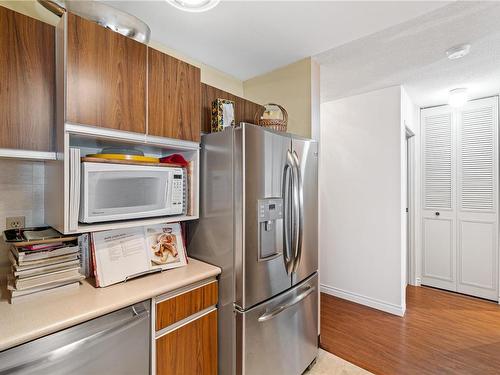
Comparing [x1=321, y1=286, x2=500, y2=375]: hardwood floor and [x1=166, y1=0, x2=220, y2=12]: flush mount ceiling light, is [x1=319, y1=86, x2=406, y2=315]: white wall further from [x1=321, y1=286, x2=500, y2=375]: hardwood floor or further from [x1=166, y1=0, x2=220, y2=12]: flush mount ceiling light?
[x1=166, y1=0, x2=220, y2=12]: flush mount ceiling light

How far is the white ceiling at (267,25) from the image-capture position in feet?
5.31

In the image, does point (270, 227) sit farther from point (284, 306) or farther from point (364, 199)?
point (364, 199)

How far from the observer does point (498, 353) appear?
2.15 meters

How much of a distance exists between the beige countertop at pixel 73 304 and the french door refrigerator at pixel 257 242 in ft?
0.84

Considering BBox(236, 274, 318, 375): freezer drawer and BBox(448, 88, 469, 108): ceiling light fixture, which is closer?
BBox(236, 274, 318, 375): freezer drawer

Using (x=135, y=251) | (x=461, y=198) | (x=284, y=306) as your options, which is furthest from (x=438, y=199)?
(x=135, y=251)

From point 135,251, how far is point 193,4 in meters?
1.48

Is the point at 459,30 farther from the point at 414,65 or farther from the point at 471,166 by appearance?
the point at 471,166

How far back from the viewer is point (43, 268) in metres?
1.25

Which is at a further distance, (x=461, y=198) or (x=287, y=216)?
(x=461, y=198)

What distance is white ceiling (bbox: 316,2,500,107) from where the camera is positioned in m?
1.73

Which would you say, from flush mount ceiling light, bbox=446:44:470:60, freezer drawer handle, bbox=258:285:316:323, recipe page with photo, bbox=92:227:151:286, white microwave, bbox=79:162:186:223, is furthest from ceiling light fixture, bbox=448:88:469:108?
recipe page with photo, bbox=92:227:151:286

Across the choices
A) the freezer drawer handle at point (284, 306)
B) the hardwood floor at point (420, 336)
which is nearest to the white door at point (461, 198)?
the hardwood floor at point (420, 336)

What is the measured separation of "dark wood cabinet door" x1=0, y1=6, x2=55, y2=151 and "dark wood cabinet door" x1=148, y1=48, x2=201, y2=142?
0.48 meters
